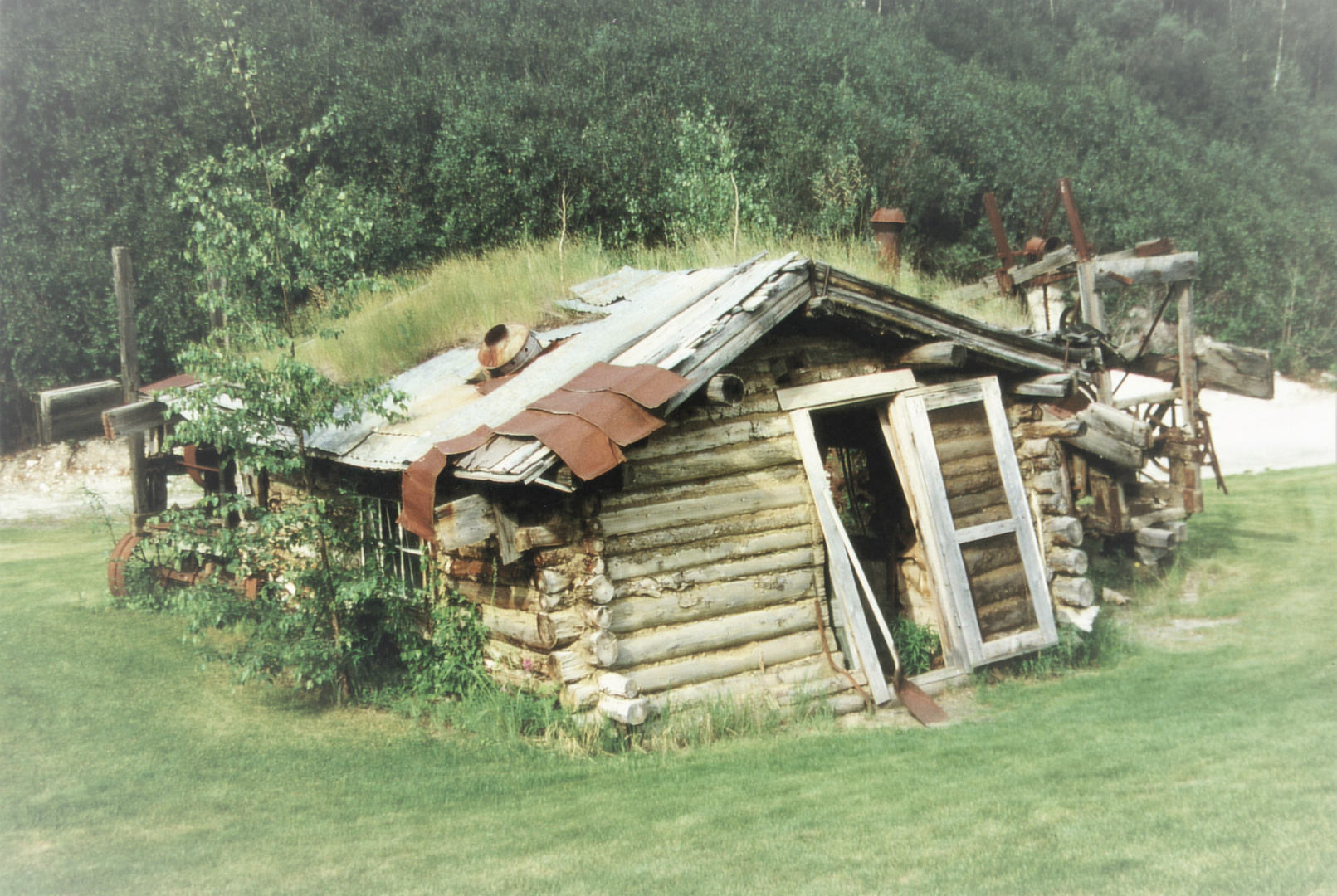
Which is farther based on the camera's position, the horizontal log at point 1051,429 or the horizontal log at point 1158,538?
the horizontal log at point 1158,538

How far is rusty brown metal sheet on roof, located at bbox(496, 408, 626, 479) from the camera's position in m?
6.04

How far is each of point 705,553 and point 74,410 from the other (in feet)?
19.7

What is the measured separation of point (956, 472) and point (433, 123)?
19392 mm

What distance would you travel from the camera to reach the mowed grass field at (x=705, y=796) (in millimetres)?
4633

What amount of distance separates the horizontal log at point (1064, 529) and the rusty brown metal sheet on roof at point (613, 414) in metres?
5.04

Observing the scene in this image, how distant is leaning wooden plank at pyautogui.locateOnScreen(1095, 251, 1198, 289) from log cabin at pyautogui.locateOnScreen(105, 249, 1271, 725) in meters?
2.00

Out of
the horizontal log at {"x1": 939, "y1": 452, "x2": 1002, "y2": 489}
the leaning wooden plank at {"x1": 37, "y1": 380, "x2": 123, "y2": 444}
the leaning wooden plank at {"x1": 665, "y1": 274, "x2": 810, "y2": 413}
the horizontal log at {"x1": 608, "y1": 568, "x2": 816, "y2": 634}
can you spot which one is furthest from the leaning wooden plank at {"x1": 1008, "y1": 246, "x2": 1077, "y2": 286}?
the leaning wooden plank at {"x1": 37, "y1": 380, "x2": 123, "y2": 444}

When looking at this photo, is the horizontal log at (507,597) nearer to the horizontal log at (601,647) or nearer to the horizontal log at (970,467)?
the horizontal log at (601,647)

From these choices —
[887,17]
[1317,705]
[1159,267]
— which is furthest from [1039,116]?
[1317,705]

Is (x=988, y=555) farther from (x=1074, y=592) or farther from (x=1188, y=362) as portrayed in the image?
(x=1188, y=362)

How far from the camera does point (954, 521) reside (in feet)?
27.1

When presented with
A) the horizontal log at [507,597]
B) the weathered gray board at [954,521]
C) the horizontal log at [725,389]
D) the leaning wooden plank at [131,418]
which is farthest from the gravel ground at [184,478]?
the horizontal log at [725,389]

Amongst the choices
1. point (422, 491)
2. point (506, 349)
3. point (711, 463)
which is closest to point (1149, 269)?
point (711, 463)

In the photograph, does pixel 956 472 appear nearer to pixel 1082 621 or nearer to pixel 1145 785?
pixel 1082 621
